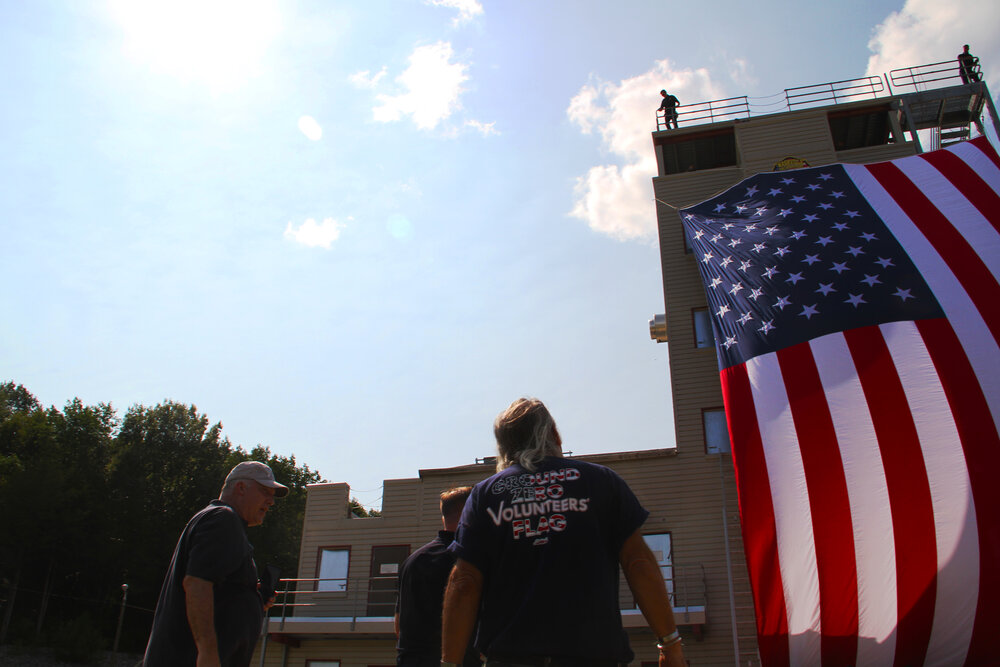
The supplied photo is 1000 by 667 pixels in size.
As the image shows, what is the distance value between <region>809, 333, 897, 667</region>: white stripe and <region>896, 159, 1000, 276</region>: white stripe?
2.48m

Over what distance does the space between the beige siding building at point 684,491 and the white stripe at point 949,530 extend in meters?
5.96

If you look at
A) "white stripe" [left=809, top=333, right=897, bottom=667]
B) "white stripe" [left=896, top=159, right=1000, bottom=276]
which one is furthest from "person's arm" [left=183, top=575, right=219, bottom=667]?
Answer: "white stripe" [left=896, top=159, right=1000, bottom=276]

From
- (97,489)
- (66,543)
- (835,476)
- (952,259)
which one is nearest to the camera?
(835,476)

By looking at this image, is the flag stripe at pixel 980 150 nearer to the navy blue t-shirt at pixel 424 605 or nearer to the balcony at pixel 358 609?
the balcony at pixel 358 609

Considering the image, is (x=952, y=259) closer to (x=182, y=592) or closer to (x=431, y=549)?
(x=431, y=549)

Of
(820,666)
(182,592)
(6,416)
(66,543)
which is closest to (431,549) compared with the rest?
(182,592)

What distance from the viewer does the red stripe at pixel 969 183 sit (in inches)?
409

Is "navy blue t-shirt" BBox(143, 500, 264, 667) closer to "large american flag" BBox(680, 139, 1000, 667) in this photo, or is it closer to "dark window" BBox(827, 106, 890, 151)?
"large american flag" BBox(680, 139, 1000, 667)

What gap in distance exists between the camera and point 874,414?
9.17 meters

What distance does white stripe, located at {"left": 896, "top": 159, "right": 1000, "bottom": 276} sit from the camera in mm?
9836

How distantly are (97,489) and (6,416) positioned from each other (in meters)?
9.71

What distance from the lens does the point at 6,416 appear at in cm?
4619

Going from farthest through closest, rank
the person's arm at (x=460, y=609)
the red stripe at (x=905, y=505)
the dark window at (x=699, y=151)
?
the dark window at (x=699, y=151) → the red stripe at (x=905, y=505) → the person's arm at (x=460, y=609)

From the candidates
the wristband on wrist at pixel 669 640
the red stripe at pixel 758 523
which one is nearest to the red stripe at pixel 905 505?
the red stripe at pixel 758 523
